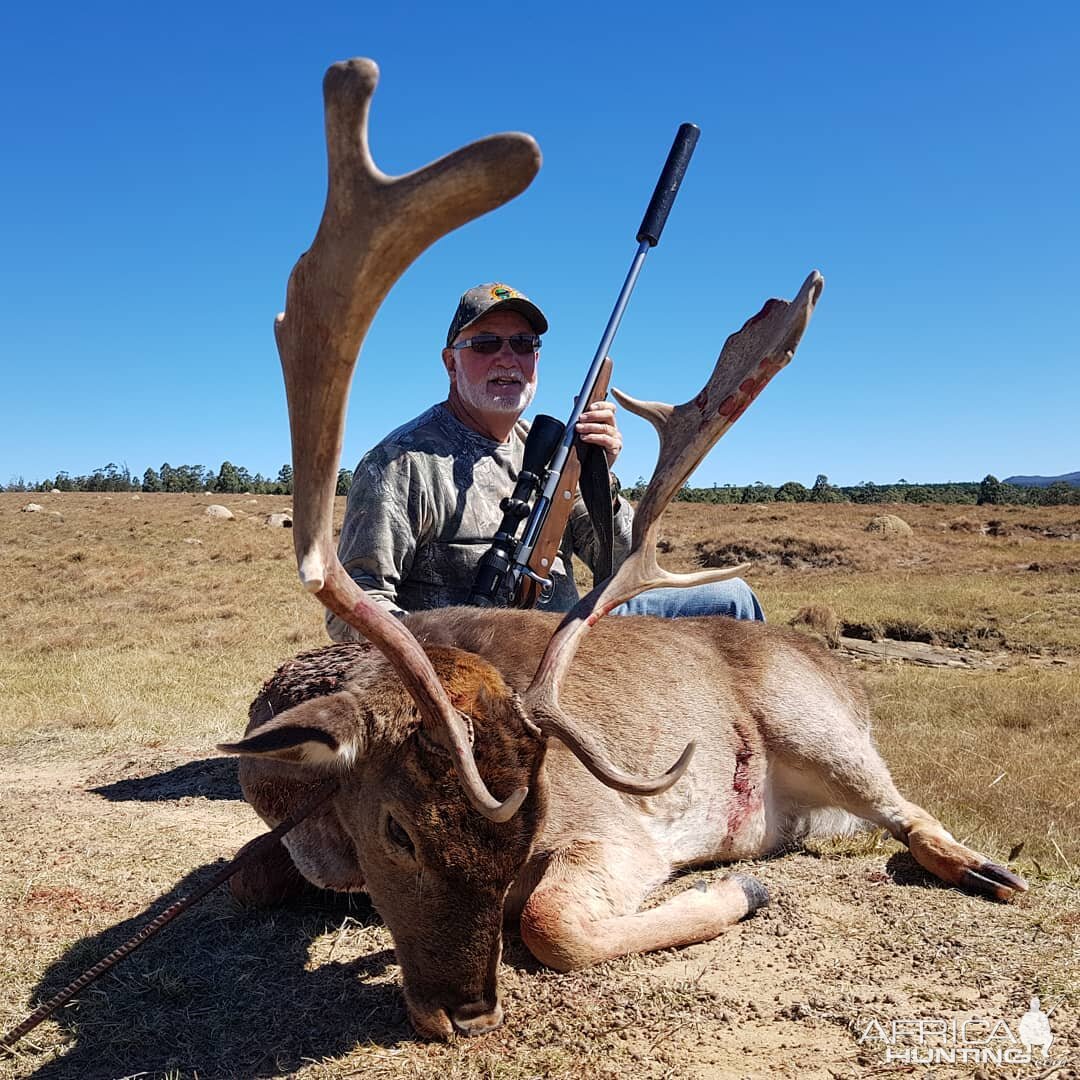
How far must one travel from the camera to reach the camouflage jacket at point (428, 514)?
17.3 ft

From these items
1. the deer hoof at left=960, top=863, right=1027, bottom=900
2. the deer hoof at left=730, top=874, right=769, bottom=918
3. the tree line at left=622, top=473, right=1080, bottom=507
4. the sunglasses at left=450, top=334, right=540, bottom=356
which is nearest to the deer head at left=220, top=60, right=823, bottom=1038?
the deer hoof at left=730, top=874, right=769, bottom=918

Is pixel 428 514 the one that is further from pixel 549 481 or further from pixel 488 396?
pixel 488 396

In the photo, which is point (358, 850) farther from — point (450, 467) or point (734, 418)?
point (450, 467)

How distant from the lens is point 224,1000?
11.2 feet

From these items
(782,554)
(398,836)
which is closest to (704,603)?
(398,836)

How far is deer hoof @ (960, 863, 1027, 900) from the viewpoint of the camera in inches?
163

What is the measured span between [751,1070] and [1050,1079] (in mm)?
893

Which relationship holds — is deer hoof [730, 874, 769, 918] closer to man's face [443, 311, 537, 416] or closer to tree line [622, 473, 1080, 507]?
man's face [443, 311, 537, 416]

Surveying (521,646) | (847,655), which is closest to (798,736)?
(521,646)

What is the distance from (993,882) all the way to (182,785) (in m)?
4.99

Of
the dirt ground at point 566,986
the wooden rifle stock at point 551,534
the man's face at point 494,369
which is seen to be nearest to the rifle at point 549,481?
the wooden rifle stock at point 551,534

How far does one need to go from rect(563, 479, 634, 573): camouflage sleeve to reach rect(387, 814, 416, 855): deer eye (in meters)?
3.18

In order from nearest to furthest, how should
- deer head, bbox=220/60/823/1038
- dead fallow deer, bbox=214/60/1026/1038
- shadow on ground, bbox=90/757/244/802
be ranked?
deer head, bbox=220/60/823/1038
dead fallow deer, bbox=214/60/1026/1038
shadow on ground, bbox=90/757/244/802

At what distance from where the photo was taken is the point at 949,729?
321 inches
